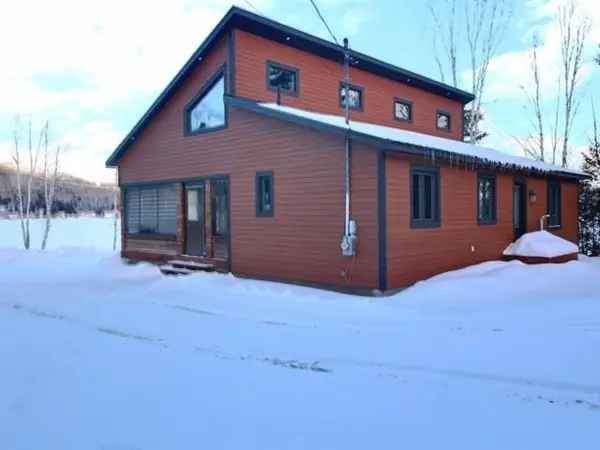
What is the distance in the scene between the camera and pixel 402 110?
16.3m

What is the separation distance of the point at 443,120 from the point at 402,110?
8.65 feet

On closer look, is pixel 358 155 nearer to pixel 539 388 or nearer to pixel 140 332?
pixel 140 332

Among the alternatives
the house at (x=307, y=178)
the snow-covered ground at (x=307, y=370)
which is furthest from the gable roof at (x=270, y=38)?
the snow-covered ground at (x=307, y=370)

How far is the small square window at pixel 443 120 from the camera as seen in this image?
58.2 ft

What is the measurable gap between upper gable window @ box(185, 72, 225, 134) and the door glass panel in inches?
64.6

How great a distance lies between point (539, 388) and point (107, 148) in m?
32.1

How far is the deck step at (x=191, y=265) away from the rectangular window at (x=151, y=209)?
99 cm

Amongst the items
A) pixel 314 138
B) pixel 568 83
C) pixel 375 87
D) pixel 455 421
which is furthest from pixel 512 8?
pixel 455 421

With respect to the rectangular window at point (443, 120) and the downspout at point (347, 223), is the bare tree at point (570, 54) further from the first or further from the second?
Result: the downspout at point (347, 223)

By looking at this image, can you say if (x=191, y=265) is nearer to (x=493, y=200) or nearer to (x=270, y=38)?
(x=270, y=38)

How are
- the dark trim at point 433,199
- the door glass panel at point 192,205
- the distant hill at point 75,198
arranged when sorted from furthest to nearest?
1. the distant hill at point 75,198
2. the door glass panel at point 192,205
3. the dark trim at point 433,199

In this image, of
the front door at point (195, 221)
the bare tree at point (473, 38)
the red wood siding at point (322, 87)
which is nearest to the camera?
the red wood siding at point (322, 87)

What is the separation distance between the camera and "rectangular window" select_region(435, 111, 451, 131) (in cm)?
1772

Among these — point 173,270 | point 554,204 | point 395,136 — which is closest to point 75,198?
point 173,270
